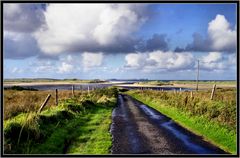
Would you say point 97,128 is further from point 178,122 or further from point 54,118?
point 178,122

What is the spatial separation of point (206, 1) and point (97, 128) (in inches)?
372

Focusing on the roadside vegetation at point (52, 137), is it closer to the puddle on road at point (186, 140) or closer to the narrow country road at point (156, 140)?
the narrow country road at point (156, 140)

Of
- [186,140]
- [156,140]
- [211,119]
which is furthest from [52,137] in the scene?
[211,119]

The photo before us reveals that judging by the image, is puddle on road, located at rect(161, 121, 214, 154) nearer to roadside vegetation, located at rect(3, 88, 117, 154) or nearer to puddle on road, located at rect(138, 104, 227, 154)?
puddle on road, located at rect(138, 104, 227, 154)

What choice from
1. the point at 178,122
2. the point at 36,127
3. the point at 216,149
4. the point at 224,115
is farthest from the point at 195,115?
the point at 36,127

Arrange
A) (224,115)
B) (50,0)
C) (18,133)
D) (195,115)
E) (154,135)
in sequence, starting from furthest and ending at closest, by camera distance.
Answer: (195,115)
(224,115)
(154,135)
(18,133)
(50,0)

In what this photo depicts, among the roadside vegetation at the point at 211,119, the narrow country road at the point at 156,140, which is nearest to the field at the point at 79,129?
the roadside vegetation at the point at 211,119

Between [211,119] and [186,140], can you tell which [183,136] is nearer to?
[186,140]

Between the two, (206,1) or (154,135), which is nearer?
(206,1)

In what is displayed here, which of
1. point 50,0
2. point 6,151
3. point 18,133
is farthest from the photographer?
point 18,133

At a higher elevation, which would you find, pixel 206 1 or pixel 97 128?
pixel 206 1

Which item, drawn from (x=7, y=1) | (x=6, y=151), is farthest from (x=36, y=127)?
(x=7, y=1)

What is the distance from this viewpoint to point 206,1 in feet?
34.8

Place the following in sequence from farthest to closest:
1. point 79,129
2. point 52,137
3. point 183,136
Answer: point 79,129 → point 183,136 → point 52,137
